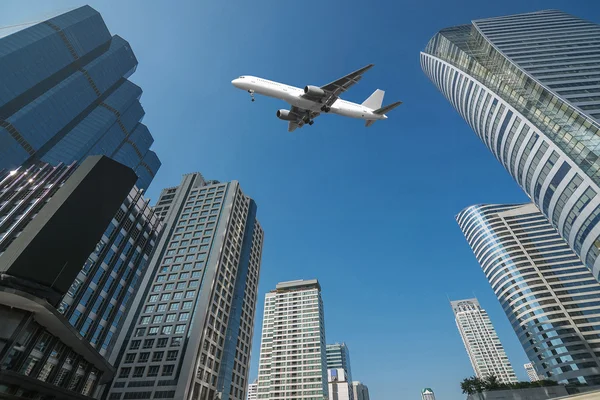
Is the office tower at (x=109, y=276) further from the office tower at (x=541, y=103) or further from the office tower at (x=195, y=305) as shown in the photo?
the office tower at (x=541, y=103)

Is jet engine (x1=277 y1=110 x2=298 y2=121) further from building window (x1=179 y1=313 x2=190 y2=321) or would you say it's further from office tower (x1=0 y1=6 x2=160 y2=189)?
office tower (x1=0 y1=6 x2=160 y2=189)

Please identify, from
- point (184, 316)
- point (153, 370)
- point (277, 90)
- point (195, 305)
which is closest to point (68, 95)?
point (195, 305)

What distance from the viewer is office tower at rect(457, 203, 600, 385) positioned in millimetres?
99000

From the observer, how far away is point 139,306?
78.6 m

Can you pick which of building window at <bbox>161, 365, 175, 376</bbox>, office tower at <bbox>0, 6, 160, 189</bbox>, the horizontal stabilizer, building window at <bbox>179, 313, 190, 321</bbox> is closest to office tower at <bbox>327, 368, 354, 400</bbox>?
building window at <bbox>179, 313, 190, 321</bbox>

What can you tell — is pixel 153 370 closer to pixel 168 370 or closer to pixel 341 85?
pixel 168 370

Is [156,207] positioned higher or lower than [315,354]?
higher

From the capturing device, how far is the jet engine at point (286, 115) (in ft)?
140

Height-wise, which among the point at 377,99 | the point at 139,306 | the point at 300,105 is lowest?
the point at 139,306

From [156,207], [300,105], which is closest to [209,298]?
[156,207]

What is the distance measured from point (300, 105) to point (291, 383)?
117 m

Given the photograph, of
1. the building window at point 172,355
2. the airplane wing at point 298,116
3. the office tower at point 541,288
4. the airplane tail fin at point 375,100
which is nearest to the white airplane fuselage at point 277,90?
the airplane wing at point 298,116

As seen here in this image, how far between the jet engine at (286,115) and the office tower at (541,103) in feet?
→ 192

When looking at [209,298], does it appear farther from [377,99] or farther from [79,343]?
[377,99]
